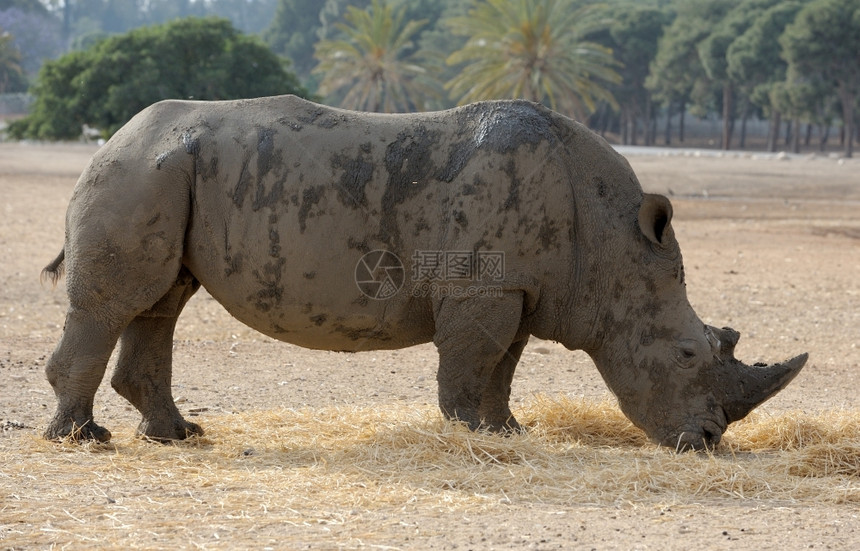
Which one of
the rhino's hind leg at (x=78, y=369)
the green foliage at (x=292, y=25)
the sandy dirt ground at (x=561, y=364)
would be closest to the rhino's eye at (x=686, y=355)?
the sandy dirt ground at (x=561, y=364)

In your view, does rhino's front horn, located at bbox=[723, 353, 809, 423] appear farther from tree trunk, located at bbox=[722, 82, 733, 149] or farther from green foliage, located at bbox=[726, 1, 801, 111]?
tree trunk, located at bbox=[722, 82, 733, 149]

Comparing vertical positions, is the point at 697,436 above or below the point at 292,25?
below

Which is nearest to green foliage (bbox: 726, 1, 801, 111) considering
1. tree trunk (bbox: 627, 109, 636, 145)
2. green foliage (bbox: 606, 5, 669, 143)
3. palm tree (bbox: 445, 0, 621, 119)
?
green foliage (bbox: 606, 5, 669, 143)

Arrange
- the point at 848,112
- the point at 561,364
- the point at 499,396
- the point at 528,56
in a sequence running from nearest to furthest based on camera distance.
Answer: the point at 499,396 → the point at 561,364 → the point at 528,56 → the point at 848,112

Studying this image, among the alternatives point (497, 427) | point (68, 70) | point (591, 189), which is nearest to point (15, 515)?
point (497, 427)

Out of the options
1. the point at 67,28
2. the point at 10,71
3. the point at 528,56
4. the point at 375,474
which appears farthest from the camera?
the point at 67,28

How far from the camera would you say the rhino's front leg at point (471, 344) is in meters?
6.54

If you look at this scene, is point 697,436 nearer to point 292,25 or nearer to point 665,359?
point 665,359

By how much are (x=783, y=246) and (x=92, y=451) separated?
583 inches

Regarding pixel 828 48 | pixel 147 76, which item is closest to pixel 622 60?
pixel 828 48

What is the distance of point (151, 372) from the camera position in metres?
7.24

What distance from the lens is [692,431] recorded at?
6652mm

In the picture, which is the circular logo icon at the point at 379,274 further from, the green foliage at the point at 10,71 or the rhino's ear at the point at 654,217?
the green foliage at the point at 10,71

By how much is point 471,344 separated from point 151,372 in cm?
213
